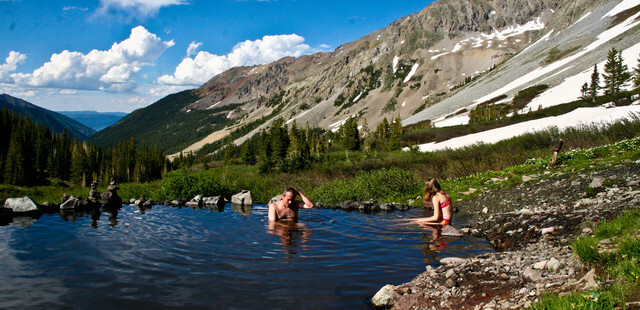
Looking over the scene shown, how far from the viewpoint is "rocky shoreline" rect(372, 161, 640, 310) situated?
483 centimetres

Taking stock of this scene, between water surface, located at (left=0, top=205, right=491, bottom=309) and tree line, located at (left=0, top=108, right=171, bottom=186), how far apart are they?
42.4m

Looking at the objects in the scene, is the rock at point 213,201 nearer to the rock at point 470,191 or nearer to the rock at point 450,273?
the rock at point 470,191

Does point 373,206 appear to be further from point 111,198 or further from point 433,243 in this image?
point 111,198

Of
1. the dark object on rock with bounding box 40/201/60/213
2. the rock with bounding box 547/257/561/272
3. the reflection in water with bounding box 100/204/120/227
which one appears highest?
the rock with bounding box 547/257/561/272

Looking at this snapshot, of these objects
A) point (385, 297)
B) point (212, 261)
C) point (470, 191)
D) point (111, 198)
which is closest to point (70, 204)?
point (111, 198)

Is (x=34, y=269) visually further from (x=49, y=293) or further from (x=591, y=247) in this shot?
(x=591, y=247)

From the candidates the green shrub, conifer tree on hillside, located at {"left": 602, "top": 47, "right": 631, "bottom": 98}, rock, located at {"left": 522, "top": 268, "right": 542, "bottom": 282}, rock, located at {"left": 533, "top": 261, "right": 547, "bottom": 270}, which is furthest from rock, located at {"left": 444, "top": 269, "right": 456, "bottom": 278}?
conifer tree on hillside, located at {"left": 602, "top": 47, "right": 631, "bottom": 98}

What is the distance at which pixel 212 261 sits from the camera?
854 cm

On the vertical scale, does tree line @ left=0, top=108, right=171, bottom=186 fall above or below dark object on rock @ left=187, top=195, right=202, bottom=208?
above

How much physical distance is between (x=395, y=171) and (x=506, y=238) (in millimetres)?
11372

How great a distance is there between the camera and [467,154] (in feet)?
90.4

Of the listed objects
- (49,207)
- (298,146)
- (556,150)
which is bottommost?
(49,207)

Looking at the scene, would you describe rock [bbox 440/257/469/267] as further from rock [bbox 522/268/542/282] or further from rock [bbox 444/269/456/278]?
rock [bbox 522/268/542/282]

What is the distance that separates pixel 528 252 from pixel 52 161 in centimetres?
6919
